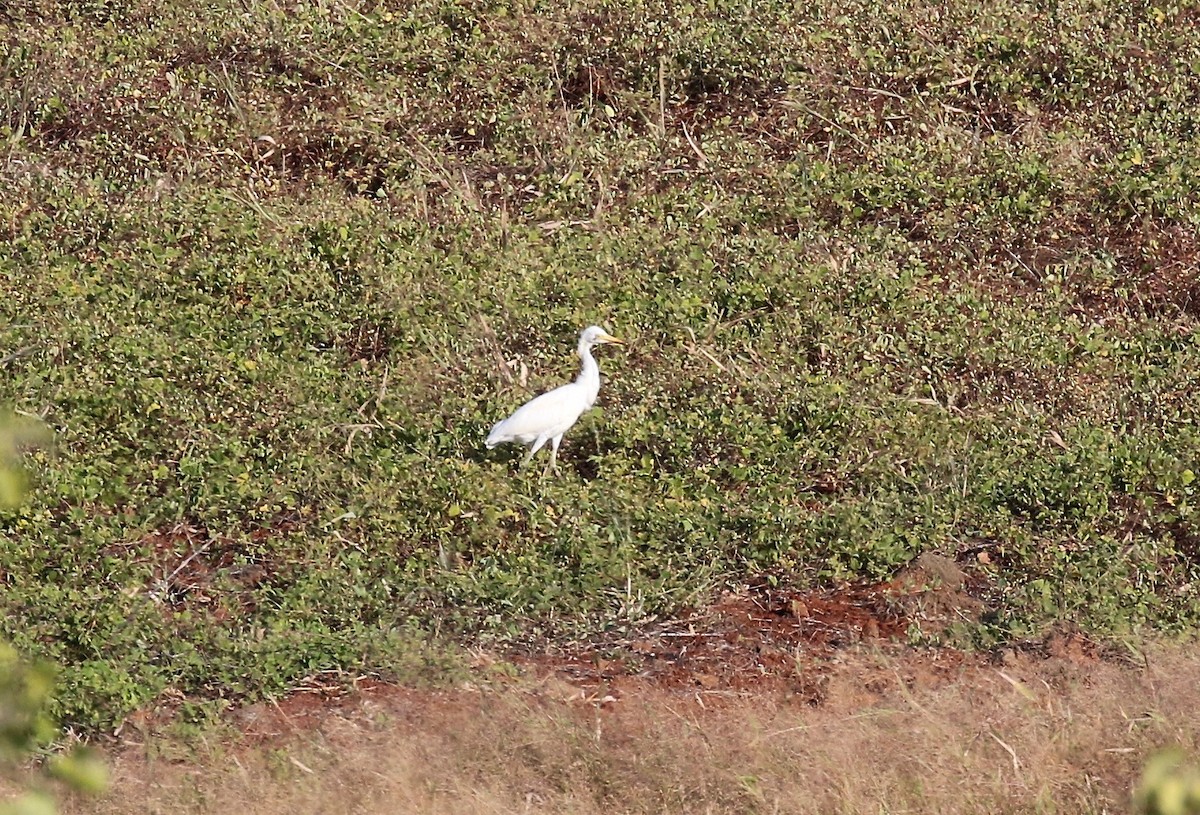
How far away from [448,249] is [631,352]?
148 cm

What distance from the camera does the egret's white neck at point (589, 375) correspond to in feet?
27.2

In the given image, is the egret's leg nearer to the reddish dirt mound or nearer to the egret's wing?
the egret's wing

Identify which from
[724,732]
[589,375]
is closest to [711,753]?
[724,732]

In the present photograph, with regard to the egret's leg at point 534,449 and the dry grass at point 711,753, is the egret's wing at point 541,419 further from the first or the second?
the dry grass at point 711,753

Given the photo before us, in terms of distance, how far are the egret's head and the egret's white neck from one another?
0.02 m

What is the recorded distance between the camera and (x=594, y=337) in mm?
8703

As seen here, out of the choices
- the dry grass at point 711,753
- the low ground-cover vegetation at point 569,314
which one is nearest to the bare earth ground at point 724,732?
the dry grass at point 711,753

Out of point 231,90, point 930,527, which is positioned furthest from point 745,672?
point 231,90

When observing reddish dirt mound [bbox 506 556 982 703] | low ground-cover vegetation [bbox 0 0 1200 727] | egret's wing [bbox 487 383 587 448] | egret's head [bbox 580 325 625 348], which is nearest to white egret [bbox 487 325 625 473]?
egret's wing [bbox 487 383 587 448]

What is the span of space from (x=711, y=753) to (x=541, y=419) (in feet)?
7.83

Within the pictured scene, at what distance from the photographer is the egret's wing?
7984mm

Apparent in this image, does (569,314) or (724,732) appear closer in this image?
(724,732)

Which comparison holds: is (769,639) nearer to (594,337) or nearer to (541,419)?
(541,419)

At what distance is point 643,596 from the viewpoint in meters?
7.28
